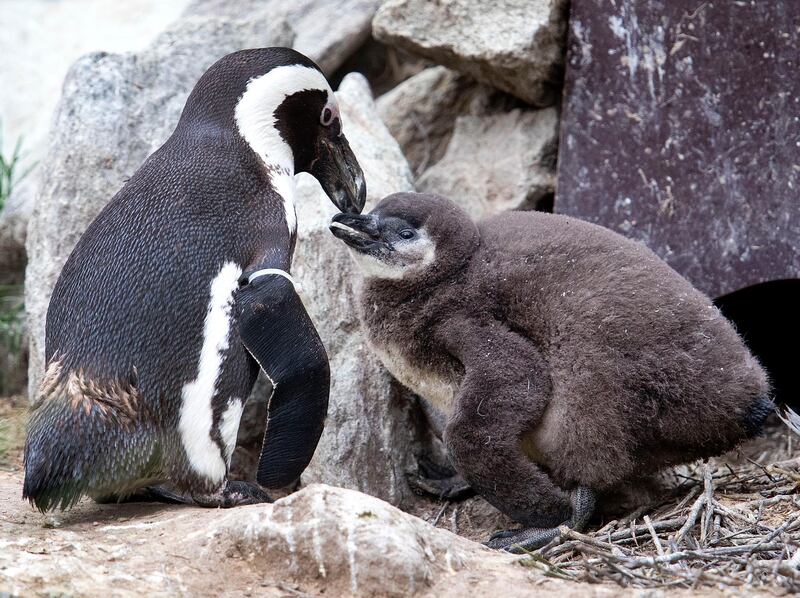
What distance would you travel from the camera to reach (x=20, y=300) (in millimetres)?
5336

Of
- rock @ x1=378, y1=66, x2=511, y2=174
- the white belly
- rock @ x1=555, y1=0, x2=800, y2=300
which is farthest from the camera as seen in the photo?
rock @ x1=378, y1=66, x2=511, y2=174

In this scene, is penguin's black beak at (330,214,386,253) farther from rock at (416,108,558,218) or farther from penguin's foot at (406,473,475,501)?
rock at (416,108,558,218)

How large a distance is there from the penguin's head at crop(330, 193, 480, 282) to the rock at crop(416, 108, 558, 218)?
126 centimetres

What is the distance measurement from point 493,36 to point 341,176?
46.7 inches

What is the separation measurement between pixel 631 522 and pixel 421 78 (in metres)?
2.96

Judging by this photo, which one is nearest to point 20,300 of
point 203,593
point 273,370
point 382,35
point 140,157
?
point 140,157

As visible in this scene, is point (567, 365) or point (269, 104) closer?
point (567, 365)

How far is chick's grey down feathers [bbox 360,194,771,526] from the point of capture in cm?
321

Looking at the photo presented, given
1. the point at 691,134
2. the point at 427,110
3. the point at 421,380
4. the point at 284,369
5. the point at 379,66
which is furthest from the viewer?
the point at 379,66

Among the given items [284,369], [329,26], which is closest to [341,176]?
[284,369]

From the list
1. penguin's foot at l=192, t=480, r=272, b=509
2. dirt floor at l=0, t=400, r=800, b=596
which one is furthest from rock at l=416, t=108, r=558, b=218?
penguin's foot at l=192, t=480, r=272, b=509

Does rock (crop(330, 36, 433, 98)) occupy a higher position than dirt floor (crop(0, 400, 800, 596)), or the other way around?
rock (crop(330, 36, 433, 98))

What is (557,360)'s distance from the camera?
10.9 ft

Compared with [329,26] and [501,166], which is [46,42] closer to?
[329,26]
